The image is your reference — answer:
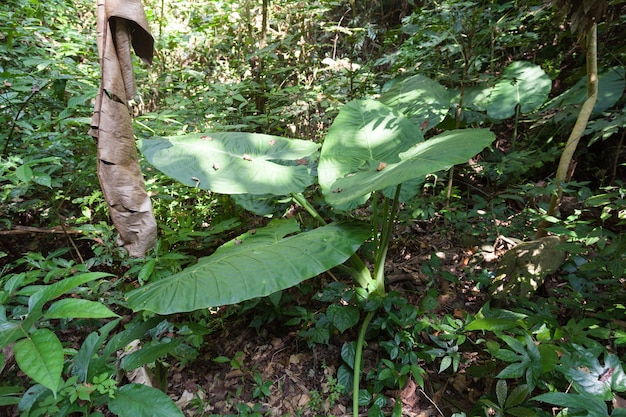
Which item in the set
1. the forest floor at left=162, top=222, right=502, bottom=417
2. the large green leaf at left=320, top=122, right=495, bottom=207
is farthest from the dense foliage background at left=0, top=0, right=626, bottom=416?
the large green leaf at left=320, top=122, right=495, bottom=207

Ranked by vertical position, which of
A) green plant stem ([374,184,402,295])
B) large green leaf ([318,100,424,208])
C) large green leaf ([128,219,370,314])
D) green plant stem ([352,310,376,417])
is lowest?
green plant stem ([352,310,376,417])

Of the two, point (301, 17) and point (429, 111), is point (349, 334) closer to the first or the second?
point (429, 111)

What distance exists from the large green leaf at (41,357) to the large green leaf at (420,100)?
1.85 metres

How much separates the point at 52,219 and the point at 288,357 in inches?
63.3

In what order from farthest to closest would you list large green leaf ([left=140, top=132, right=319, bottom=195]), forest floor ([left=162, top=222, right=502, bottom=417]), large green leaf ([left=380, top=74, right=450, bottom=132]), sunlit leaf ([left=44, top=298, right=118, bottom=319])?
large green leaf ([left=380, top=74, right=450, bottom=132]) < large green leaf ([left=140, top=132, right=319, bottom=195]) < forest floor ([left=162, top=222, right=502, bottom=417]) < sunlit leaf ([left=44, top=298, right=118, bottom=319])

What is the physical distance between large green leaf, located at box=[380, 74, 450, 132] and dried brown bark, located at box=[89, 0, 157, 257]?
1405 millimetres

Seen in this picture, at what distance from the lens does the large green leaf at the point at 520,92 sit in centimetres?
227

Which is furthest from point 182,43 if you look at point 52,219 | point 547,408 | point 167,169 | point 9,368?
point 547,408

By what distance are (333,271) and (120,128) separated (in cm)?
122

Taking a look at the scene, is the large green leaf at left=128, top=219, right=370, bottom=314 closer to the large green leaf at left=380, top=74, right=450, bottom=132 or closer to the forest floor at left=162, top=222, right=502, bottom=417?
the forest floor at left=162, top=222, right=502, bottom=417

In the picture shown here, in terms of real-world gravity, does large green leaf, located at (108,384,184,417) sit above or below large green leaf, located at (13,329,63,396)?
below

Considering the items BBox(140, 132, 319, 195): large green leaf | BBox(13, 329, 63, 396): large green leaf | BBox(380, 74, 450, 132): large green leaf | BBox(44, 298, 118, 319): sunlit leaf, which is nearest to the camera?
BBox(13, 329, 63, 396): large green leaf

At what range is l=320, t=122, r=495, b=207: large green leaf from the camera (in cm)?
115

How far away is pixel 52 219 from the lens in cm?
205
